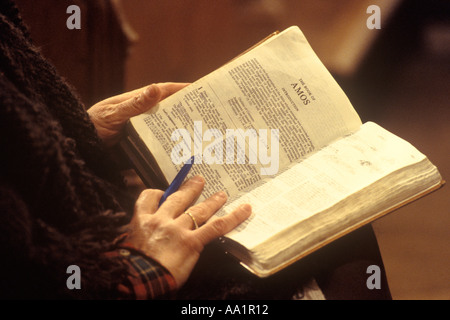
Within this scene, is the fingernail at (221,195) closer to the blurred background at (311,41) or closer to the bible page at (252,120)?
the bible page at (252,120)

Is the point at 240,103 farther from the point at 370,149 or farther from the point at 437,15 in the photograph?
the point at 437,15

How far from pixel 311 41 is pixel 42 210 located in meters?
1.04

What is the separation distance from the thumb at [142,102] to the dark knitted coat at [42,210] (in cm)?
14

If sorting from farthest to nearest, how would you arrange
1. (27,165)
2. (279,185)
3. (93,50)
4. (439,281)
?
(93,50), (439,281), (279,185), (27,165)

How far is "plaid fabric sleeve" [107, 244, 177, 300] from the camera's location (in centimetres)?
52

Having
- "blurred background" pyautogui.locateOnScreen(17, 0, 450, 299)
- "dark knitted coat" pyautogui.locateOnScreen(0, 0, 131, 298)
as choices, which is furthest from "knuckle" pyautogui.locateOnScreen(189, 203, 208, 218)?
"blurred background" pyautogui.locateOnScreen(17, 0, 450, 299)

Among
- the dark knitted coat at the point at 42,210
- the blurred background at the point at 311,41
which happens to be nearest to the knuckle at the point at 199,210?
the dark knitted coat at the point at 42,210

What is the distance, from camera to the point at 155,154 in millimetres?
641

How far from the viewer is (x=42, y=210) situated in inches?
20.0

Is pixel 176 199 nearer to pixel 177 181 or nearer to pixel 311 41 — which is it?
pixel 177 181

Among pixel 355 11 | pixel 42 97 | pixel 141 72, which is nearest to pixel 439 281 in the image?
pixel 355 11

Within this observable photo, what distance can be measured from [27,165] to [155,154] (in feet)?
0.67

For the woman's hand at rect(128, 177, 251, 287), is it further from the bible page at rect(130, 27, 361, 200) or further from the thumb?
the thumb
